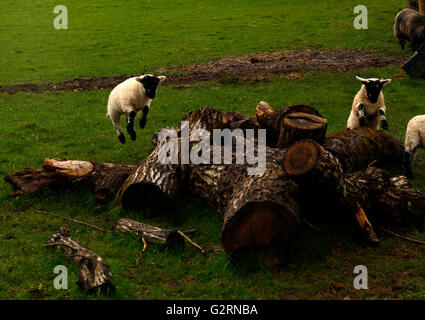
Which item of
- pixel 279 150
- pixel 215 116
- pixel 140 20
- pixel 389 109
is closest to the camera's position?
pixel 279 150

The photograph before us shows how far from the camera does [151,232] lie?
8.65m

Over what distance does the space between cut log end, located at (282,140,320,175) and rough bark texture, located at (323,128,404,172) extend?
2837mm

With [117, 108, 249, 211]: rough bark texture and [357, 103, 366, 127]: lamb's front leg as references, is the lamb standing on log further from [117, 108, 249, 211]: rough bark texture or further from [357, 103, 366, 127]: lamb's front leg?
[117, 108, 249, 211]: rough bark texture

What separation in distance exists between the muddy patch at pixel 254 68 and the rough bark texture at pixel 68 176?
11682 mm

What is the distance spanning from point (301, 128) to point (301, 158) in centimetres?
175

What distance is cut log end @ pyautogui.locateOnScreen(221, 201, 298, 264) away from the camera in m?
7.70

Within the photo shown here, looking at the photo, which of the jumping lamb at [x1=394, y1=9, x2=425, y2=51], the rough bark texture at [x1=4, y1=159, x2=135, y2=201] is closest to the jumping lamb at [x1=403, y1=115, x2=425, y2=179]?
the rough bark texture at [x1=4, y1=159, x2=135, y2=201]

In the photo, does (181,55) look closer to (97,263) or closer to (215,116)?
(215,116)

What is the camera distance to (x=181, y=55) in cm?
2802

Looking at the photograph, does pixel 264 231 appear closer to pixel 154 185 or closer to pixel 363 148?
pixel 154 185

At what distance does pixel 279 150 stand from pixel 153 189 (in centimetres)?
243
